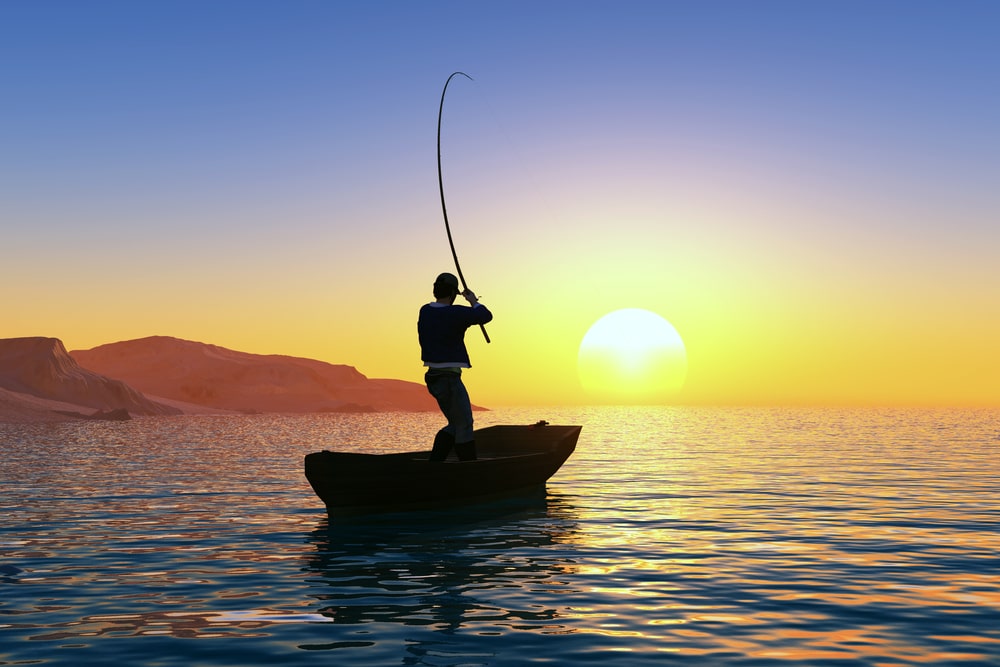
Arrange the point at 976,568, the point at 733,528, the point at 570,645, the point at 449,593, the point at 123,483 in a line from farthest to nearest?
the point at 123,483, the point at 733,528, the point at 976,568, the point at 449,593, the point at 570,645

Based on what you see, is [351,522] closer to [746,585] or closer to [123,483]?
[746,585]

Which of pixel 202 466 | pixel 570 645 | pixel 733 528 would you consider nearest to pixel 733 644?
pixel 570 645

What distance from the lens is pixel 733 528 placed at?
1742 cm

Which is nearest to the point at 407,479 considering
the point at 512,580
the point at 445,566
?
the point at 445,566

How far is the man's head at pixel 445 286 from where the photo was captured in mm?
18406

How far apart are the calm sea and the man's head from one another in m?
4.41

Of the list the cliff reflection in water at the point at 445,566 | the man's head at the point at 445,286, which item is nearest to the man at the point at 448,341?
the man's head at the point at 445,286

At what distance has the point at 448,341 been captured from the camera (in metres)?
18.3

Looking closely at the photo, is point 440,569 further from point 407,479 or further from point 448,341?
point 448,341

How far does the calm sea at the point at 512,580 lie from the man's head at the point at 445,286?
4413mm

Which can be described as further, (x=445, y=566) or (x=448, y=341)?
(x=448, y=341)

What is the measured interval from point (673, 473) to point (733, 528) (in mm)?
15089

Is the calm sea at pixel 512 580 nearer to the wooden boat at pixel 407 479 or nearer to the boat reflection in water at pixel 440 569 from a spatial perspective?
the boat reflection in water at pixel 440 569

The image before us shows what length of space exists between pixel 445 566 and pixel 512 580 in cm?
144
